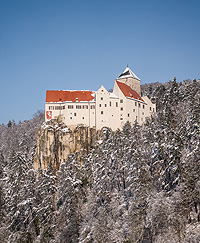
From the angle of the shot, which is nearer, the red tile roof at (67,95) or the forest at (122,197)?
the forest at (122,197)

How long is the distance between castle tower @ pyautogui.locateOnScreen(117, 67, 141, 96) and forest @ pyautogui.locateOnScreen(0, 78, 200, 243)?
26366 millimetres

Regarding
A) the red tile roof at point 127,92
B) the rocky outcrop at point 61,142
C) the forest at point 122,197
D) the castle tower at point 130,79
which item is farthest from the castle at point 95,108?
the forest at point 122,197

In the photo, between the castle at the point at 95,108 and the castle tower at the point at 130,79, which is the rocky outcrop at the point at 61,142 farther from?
the castle tower at the point at 130,79

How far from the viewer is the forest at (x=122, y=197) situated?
110 feet

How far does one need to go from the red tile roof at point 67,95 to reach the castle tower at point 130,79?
13575mm

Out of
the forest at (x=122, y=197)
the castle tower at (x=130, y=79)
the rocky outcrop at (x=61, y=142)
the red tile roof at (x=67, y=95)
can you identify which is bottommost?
the forest at (x=122, y=197)

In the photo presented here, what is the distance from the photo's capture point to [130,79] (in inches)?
3469

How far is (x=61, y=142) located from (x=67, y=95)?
12393mm

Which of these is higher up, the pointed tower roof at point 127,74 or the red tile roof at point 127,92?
the pointed tower roof at point 127,74

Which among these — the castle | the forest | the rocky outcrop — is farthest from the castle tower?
the forest

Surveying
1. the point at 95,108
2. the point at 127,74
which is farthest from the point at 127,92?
the point at 127,74

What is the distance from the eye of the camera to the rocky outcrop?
236 ft

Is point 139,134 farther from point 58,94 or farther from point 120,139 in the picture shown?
point 58,94

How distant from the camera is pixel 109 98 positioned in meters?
75.0
